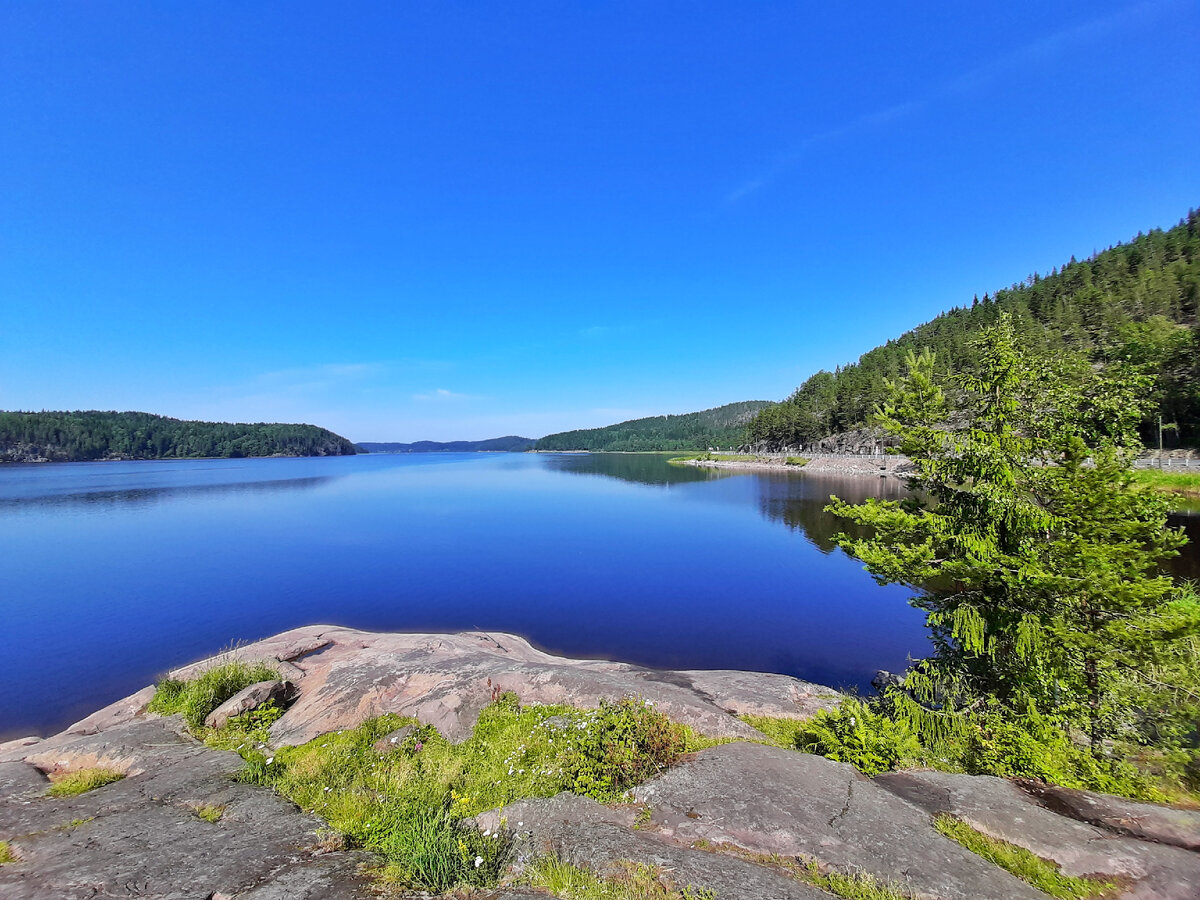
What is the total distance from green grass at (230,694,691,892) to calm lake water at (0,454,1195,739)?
1087 cm

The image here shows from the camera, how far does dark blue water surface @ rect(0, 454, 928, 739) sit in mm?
20766

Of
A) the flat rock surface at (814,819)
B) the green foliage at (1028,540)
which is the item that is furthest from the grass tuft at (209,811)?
the green foliage at (1028,540)

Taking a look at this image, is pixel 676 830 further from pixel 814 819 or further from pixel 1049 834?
pixel 1049 834

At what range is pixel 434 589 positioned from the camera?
30953 millimetres

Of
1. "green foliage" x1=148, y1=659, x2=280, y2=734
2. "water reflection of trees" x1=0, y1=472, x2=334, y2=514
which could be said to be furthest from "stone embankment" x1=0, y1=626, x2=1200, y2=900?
"water reflection of trees" x1=0, y1=472, x2=334, y2=514

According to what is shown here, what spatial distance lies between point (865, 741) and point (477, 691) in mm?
9108

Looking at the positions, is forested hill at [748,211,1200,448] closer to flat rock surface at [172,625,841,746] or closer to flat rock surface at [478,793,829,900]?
flat rock surface at [172,625,841,746]

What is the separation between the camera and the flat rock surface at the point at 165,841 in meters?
6.23

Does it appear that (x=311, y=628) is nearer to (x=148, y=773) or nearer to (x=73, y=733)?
(x=73, y=733)

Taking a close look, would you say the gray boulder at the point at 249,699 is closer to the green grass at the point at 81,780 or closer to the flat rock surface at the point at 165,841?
the flat rock surface at the point at 165,841

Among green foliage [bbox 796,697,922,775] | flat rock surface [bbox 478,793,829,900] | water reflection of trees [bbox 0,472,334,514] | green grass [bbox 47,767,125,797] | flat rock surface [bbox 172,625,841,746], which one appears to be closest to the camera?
flat rock surface [bbox 478,793,829,900]

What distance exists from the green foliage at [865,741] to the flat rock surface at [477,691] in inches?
76.3

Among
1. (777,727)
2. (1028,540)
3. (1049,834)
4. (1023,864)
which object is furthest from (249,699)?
(1028,540)

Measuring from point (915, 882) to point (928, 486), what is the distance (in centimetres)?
812
